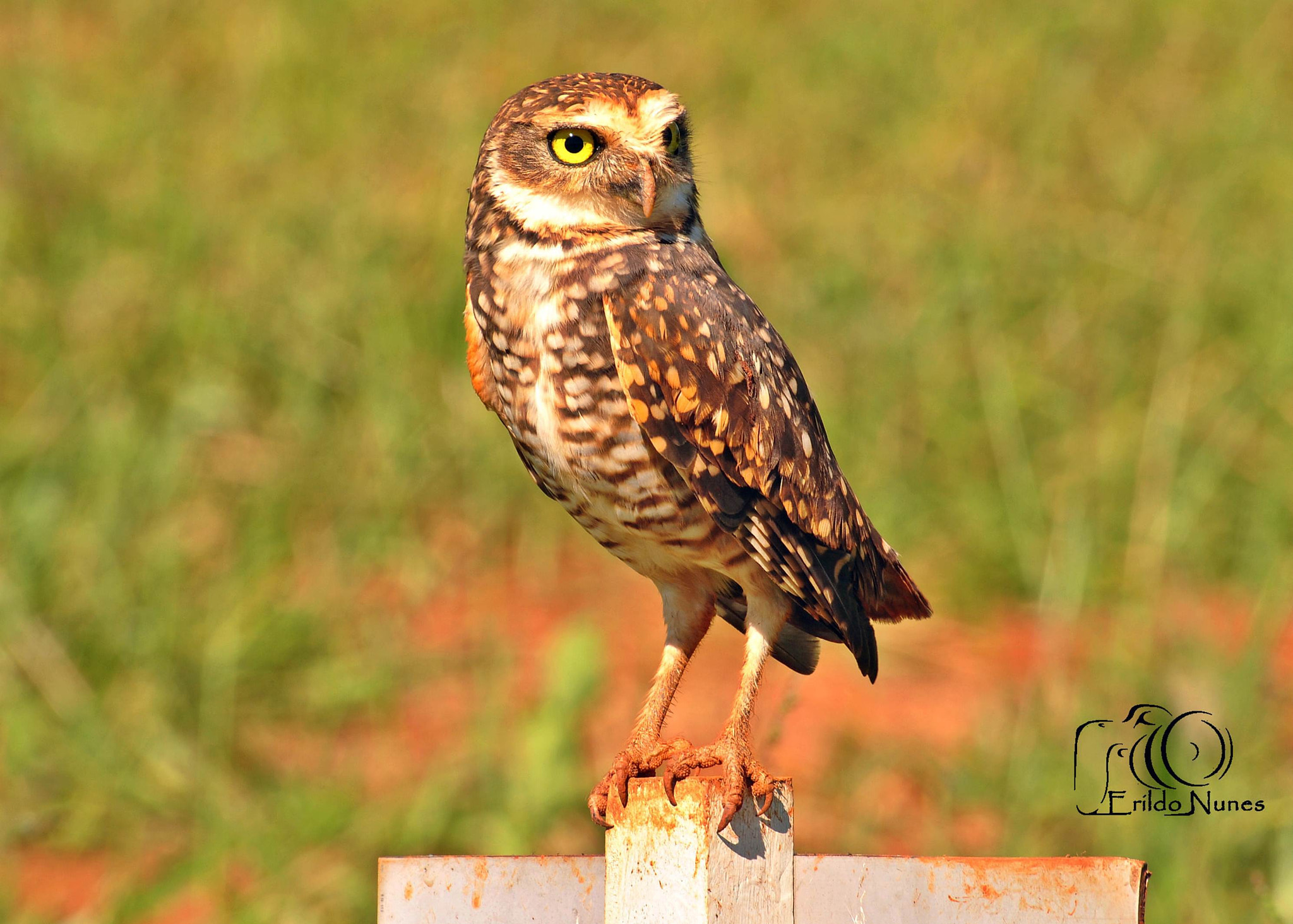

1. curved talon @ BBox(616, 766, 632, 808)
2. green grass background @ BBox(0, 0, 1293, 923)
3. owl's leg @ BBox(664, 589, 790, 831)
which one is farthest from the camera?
green grass background @ BBox(0, 0, 1293, 923)

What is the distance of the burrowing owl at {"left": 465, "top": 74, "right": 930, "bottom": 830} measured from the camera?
2.41 metres

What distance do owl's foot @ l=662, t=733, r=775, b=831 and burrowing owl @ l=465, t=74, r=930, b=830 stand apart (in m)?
0.02

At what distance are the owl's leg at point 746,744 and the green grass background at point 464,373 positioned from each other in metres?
0.98

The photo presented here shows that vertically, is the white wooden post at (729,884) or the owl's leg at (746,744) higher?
the owl's leg at (746,744)

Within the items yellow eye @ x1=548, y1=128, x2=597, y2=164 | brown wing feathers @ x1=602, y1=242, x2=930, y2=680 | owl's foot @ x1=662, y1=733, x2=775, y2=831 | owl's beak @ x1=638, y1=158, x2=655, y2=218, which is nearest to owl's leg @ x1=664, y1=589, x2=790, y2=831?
owl's foot @ x1=662, y1=733, x2=775, y2=831

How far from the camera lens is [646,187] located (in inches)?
96.9

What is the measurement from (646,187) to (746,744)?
3.21ft

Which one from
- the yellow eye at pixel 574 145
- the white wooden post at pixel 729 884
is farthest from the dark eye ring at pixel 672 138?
the white wooden post at pixel 729 884

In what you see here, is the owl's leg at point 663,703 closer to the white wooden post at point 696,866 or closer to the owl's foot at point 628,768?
the owl's foot at point 628,768

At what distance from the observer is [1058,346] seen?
20.1ft

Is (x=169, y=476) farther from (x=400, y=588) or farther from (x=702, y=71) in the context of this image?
(x=702, y=71)

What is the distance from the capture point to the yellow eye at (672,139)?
2539 mm

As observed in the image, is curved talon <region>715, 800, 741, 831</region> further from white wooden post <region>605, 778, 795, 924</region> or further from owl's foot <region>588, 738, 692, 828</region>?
owl's foot <region>588, 738, 692, 828</region>

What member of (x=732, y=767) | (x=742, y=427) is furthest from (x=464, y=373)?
(x=732, y=767)
